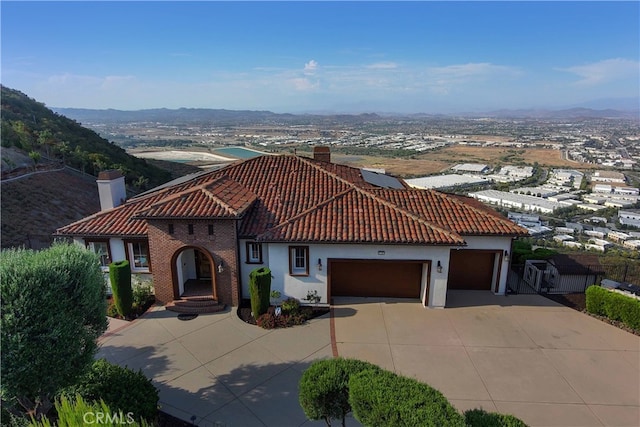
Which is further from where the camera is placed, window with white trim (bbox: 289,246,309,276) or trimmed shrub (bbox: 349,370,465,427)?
window with white trim (bbox: 289,246,309,276)

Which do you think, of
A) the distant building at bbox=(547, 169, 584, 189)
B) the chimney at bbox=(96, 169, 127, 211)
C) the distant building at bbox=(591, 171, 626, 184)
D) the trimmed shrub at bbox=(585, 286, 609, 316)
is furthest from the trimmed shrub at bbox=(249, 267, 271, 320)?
the distant building at bbox=(591, 171, 626, 184)

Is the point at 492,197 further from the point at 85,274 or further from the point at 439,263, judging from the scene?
the point at 85,274

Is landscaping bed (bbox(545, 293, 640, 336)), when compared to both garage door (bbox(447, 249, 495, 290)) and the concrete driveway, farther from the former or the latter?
garage door (bbox(447, 249, 495, 290))

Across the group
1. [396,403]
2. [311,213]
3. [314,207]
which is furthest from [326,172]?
[396,403]

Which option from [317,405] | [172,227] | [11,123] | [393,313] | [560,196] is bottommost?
[560,196]

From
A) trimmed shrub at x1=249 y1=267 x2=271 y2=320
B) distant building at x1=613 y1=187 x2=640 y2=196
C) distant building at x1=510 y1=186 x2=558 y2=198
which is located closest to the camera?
trimmed shrub at x1=249 y1=267 x2=271 y2=320

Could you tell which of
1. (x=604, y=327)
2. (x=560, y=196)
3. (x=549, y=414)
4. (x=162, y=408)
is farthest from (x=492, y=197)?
(x=162, y=408)
